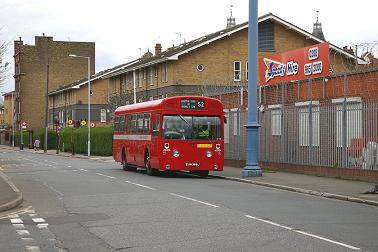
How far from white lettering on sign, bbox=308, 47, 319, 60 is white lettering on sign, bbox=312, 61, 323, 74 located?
292mm

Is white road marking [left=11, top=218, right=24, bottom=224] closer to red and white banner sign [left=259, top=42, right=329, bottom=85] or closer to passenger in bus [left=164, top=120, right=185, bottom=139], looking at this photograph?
passenger in bus [left=164, top=120, right=185, bottom=139]

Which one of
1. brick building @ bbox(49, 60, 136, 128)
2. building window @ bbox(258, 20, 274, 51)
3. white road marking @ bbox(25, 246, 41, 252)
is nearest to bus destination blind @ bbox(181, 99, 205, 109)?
white road marking @ bbox(25, 246, 41, 252)

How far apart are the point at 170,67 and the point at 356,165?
34.1 m

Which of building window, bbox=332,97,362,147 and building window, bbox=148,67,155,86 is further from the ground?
building window, bbox=148,67,155,86

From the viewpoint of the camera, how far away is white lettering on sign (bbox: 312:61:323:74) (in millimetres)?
27922

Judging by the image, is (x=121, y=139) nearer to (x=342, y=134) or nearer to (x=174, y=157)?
(x=174, y=157)

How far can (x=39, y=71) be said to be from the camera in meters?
115

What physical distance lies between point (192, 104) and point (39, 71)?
9315 centimetres

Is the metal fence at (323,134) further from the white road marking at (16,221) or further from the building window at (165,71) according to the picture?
the building window at (165,71)

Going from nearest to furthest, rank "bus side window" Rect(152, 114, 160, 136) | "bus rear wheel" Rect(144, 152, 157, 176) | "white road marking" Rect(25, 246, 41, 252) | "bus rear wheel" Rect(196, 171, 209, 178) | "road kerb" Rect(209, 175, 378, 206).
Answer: "white road marking" Rect(25, 246, 41, 252) < "road kerb" Rect(209, 175, 378, 206) < "bus side window" Rect(152, 114, 160, 136) < "bus rear wheel" Rect(196, 171, 209, 178) < "bus rear wheel" Rect(144, 152, 157, 176)

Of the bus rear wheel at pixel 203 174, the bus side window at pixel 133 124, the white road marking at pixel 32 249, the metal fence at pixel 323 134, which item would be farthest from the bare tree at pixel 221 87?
the white road marking at pixel 32 249

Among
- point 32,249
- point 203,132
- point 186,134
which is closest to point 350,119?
point 203,132

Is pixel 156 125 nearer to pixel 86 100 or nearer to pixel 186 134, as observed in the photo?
pixel 186 134

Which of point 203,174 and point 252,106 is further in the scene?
point 203,174
